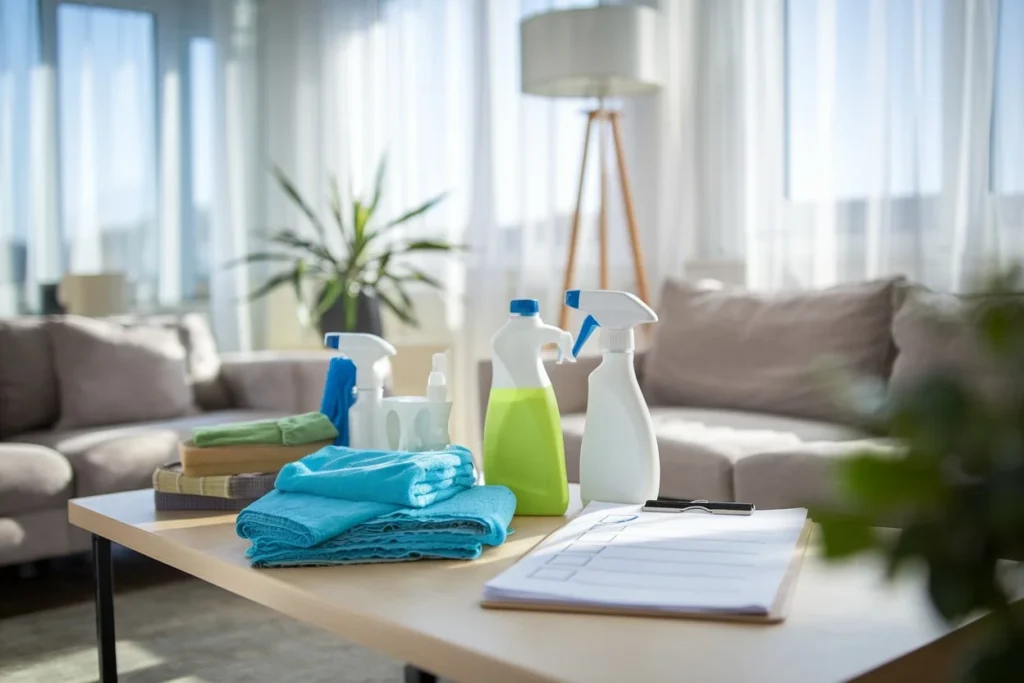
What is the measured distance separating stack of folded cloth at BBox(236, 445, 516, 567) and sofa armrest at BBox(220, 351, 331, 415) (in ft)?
6.70

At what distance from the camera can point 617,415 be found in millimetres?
1447

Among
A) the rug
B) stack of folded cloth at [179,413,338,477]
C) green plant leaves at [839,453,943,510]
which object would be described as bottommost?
the rug

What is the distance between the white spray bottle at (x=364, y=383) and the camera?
5.55ft

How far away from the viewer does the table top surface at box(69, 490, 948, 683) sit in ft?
2.75

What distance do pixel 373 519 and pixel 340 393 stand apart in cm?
59

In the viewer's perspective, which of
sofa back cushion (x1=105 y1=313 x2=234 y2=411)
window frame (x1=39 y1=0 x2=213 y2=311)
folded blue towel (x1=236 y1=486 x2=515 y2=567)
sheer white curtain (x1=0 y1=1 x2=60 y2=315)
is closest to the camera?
folded blue towel (x1=236 y1=486 x2=515 y2=567)

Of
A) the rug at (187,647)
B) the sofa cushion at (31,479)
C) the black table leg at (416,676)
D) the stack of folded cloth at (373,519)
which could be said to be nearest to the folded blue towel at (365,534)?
the stack of folded cloth at (373,519)

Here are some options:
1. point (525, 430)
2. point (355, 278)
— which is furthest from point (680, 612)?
point (355, 278)

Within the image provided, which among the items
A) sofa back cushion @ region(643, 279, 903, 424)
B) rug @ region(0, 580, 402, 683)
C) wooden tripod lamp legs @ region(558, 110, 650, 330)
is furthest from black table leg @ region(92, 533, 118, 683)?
wooden tripod lamp legs @ region(558, 110, 650, 330)

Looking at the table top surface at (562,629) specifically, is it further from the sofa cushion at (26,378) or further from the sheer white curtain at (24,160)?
the sheer white curtain at (24,160)

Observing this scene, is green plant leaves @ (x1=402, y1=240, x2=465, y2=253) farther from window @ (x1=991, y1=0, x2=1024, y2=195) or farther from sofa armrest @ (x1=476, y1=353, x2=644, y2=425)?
window @ (x1=991, y1=0, x2=1024, y2=195)

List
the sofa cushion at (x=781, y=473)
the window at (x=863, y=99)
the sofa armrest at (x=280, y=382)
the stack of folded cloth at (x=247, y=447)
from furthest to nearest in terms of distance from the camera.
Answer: the sofa armrest at (x=280, y=382) < the window at (x=863, y=99) < the sofa cushion at (x=781, y=473) < the stack of folded cloth at (x=247, y=447)

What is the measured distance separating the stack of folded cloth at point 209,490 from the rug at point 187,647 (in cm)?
54

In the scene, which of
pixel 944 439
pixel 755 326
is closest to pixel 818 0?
pixel 755 326
